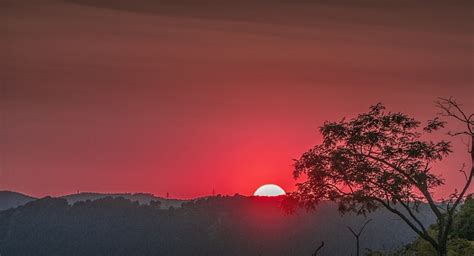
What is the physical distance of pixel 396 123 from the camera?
44.8 m

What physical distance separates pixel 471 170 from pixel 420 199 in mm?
3333

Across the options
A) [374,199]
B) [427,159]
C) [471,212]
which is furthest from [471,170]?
[471,212]

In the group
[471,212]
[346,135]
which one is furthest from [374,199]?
[471,212]

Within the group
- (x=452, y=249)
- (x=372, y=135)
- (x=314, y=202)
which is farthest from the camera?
(x=452, y=249)

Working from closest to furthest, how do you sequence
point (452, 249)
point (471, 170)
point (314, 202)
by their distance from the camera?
point (471, 170) → point (314, 202) → point (452, 249)

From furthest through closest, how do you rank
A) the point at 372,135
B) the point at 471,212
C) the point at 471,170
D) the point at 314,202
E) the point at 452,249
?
the point at 471,212 → the point at 452,249 → the point at 314,202 → the point at 372,135 → the point at 471,170

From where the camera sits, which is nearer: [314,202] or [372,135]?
[372,135]

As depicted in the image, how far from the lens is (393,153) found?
44625 mm

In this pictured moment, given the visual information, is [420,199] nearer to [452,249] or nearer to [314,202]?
[314,202]

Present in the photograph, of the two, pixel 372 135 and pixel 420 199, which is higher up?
pixel 372 135

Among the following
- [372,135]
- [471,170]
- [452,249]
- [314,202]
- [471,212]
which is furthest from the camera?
[471,212]

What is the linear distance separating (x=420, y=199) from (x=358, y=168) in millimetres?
4162

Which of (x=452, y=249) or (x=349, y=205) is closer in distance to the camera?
(x=349, y=205)

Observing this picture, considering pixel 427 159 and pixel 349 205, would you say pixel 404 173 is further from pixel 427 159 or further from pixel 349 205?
pixel 349 205
